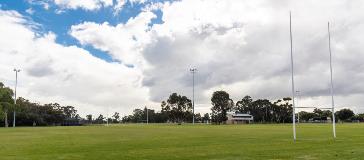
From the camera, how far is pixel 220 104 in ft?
575

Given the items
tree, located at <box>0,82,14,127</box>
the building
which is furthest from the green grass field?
the building

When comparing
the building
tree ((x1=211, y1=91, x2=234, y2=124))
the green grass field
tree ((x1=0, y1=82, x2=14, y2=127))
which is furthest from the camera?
the building

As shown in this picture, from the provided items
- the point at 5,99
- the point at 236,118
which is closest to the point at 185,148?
the point at 5,99

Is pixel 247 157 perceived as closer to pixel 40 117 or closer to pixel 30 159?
pixel 30 159

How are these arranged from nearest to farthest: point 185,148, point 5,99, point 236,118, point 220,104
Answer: point 185,148 < point 5,99 < point 220,104 < point 236,118

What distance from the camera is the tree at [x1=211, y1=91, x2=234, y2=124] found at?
6895 inches

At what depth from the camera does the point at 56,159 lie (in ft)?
62.1

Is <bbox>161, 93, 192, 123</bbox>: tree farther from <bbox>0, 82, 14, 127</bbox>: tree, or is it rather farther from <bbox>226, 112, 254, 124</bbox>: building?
<bbox>0, 82, 14, 127</bbox>: tree

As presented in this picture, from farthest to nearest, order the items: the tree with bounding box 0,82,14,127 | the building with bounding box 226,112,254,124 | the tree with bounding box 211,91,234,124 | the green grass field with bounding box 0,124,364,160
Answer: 1. the building with bounding box 226,112,254,124
2. the tree with bounding box 211,91,234,124
3. the tree with bounding box 0,82,14,127
4. the green grass field with bounding box 0,124,364,160

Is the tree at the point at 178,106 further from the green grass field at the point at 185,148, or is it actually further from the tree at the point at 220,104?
the green grass field at the point at 185,148

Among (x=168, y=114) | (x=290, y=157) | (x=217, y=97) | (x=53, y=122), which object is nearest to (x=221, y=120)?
(x=217, y=97)

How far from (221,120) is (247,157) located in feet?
510

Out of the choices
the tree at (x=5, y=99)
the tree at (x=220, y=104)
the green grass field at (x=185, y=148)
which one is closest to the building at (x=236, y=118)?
the tree at (x=220, y=104)

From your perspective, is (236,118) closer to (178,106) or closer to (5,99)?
(178,106)
